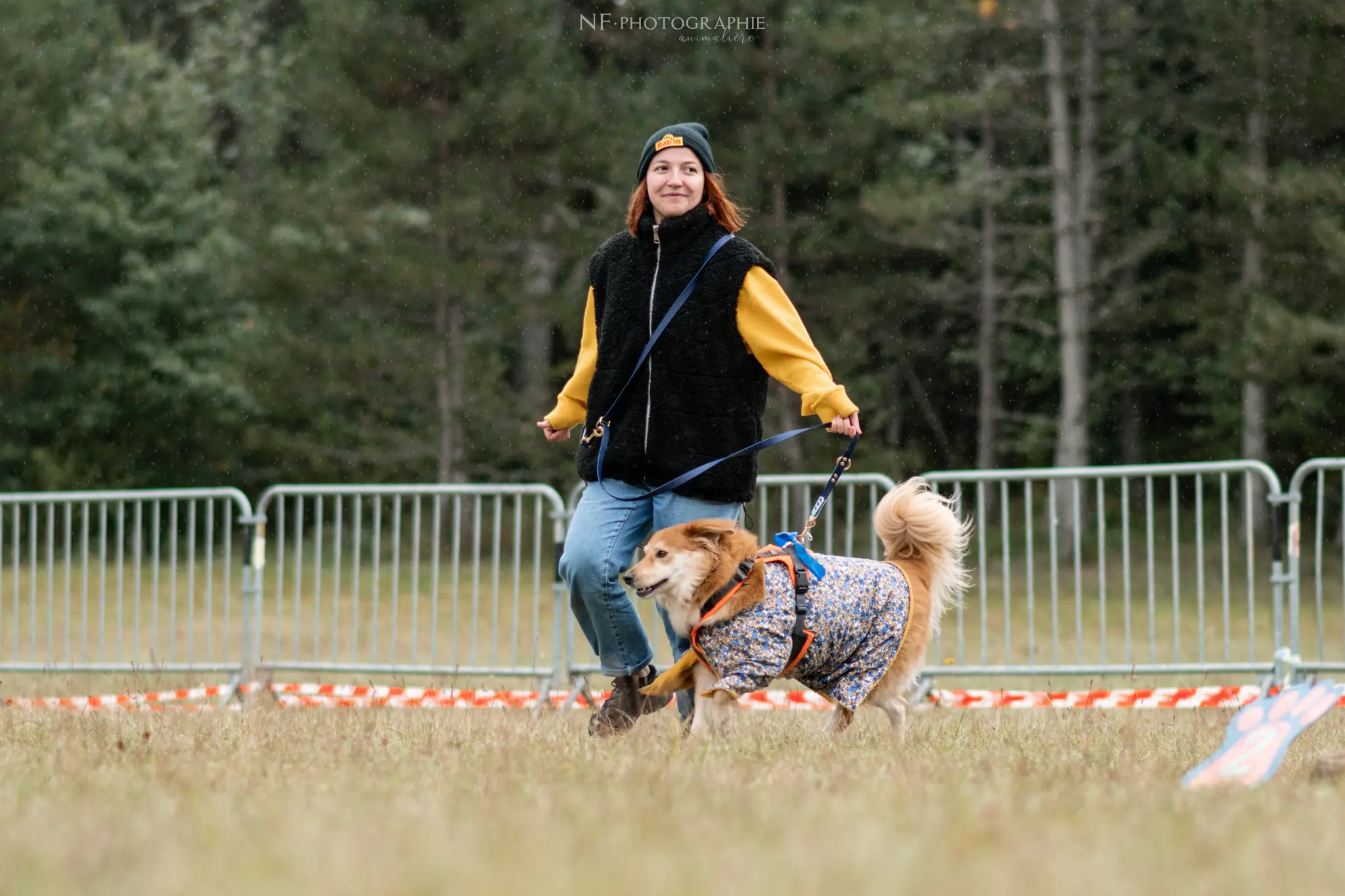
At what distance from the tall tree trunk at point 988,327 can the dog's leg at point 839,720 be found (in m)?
18.5

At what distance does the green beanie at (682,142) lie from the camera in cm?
527

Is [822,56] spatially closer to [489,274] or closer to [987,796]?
[489,274]

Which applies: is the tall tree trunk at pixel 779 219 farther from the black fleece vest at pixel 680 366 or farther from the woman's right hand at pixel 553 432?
the black fleece vest at pixel 680 366

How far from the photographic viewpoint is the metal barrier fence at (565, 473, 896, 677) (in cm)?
873

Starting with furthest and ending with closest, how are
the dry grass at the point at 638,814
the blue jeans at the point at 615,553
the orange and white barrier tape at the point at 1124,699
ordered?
the orange and white barrier tape at the point at 1124,699 → the blue jeans at the point at 615,553 → the dry grass at the point at 638,814

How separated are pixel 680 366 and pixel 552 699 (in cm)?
365

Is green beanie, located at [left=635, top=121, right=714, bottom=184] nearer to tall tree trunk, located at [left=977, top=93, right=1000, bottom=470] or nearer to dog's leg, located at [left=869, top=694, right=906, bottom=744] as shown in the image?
dog's leg, located at [left=869, top=694, right=906, bottom=744]

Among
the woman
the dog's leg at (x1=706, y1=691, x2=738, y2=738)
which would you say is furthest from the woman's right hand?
the dog's leg at (x1=706, y1=691, x2=738, y2=738)

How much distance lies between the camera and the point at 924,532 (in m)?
5.73

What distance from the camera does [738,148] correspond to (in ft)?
74.9

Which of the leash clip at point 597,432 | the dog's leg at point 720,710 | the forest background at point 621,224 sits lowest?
the dog's leg at point 720,710

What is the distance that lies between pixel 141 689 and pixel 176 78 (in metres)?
22.4

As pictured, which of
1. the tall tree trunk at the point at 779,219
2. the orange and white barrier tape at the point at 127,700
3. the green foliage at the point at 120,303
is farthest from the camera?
the green foliage at the point at 120,303

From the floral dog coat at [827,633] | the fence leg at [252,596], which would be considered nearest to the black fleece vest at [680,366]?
the floral dog coat at [827,633]
